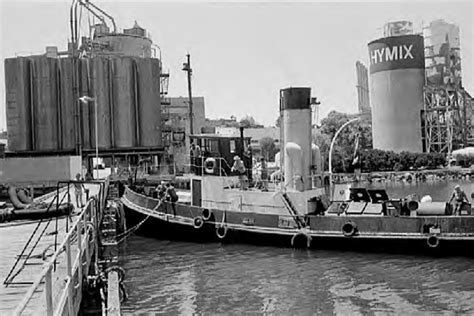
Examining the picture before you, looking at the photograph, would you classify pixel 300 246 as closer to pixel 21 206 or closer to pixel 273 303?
pixel 273 303

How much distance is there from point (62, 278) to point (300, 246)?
13069mm

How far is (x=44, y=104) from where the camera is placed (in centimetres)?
5253

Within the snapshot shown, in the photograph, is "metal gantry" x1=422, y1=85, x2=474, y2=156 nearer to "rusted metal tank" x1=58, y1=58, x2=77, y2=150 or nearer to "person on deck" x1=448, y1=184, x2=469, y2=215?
"rusted metal tank" x1=58, y1=58, x2=77, y2=150

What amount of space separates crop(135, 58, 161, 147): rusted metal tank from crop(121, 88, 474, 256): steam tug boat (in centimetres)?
2860

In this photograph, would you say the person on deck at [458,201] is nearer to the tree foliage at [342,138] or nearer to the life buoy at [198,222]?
the life buoy at [198,222]

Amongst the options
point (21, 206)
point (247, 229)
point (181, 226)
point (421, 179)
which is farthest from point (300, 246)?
point (421, 179)

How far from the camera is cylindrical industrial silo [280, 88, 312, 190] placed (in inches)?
856

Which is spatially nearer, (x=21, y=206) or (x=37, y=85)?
(x=21, y=206)

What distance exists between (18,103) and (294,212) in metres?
38.2

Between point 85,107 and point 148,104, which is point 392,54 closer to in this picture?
point 148,104

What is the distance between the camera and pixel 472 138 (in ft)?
296

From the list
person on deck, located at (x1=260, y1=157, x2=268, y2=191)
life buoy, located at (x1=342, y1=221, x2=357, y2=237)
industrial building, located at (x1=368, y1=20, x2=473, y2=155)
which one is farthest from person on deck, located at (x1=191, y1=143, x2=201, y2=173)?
industrial building, located at (x1=368, y1=20, x2=473, y2=155)

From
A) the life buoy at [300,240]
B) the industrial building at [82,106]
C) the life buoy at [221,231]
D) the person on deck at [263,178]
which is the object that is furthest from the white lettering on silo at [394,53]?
the life buoy at [300,240]

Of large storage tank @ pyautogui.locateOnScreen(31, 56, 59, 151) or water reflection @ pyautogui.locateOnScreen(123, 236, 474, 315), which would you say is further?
large storage tank @ pyautogui.locateOnScreen(31, 56, 59, 151)
